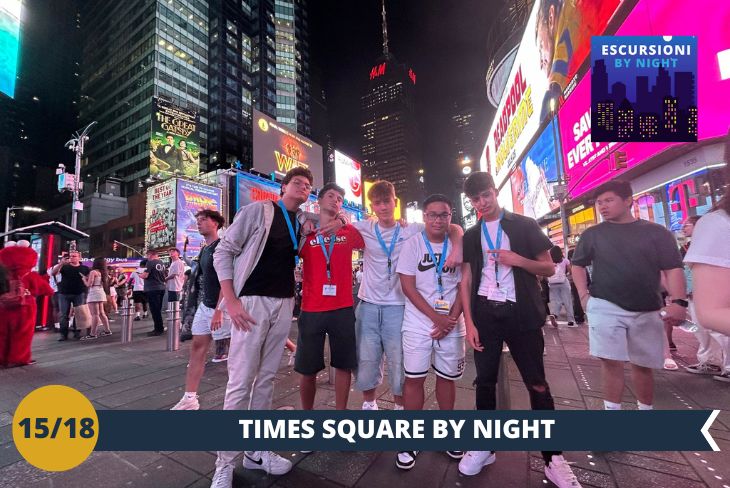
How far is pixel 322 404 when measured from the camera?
3.60m

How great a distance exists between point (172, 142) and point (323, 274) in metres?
39.3

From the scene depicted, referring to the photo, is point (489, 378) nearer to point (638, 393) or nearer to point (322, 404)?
point (638, 393)

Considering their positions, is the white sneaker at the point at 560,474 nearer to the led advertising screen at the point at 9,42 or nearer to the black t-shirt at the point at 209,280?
the black t-shirt at the point at 209,280

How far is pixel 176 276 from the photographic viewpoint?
8.80m

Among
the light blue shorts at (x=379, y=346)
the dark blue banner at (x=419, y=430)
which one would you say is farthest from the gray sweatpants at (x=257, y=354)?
the light blue shorts at (x=379, y=346)

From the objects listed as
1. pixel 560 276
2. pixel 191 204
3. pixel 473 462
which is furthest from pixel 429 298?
pixel 191 204

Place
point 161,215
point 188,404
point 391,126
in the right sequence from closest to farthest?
point 188,404 → point 161,215 → point 391,126

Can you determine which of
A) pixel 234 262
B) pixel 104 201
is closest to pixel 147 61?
pixel 104 201

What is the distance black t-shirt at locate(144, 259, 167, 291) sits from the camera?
27.6 ft

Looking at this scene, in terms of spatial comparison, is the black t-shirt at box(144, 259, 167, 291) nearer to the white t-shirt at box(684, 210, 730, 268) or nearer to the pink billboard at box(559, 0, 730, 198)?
the white t-shirt at box(684, 210, 730, 268)

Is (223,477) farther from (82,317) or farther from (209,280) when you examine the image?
(82,317)

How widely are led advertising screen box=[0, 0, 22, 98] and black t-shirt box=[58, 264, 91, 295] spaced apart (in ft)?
18.8

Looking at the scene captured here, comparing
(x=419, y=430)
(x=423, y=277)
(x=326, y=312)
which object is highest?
(x=423, y=277)

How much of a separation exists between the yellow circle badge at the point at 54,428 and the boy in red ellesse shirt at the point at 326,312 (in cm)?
155
